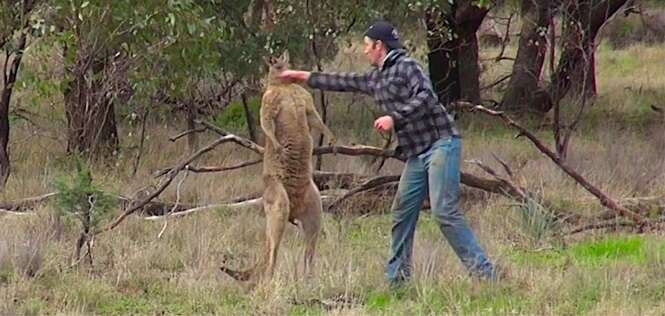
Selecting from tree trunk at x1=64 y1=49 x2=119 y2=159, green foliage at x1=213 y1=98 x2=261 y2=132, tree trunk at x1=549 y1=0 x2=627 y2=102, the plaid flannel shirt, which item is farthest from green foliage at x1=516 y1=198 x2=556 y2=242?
green foliage at x1=213 y1=98 x2=261 y2=132

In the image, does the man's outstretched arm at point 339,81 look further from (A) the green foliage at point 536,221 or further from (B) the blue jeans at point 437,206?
(A) the green foliage at point 536,221

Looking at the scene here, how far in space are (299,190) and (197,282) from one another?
0.94 metres

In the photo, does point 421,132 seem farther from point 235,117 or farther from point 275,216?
point 235,117

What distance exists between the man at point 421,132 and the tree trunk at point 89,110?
16.0ft

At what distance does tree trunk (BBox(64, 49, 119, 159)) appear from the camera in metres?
12.8

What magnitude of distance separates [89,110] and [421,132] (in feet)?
21.1

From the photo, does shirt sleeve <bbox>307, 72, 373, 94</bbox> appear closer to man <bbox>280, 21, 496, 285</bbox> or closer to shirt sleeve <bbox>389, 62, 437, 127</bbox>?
man <bbox>280, 21, 496, 285</bbox>

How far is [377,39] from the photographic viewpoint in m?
8.10

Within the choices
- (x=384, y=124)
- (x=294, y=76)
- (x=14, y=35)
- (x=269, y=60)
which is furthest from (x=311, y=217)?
(x=14, y=35)

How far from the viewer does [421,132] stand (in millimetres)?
8125

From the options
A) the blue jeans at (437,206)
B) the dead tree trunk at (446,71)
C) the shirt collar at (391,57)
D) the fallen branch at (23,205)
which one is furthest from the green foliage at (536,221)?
the dead tree trunk at (446,71)

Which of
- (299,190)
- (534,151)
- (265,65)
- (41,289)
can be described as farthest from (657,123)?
(41,289)

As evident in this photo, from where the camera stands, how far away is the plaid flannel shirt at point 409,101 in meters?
7.99

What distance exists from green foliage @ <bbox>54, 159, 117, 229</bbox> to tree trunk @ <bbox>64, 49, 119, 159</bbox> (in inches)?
134
